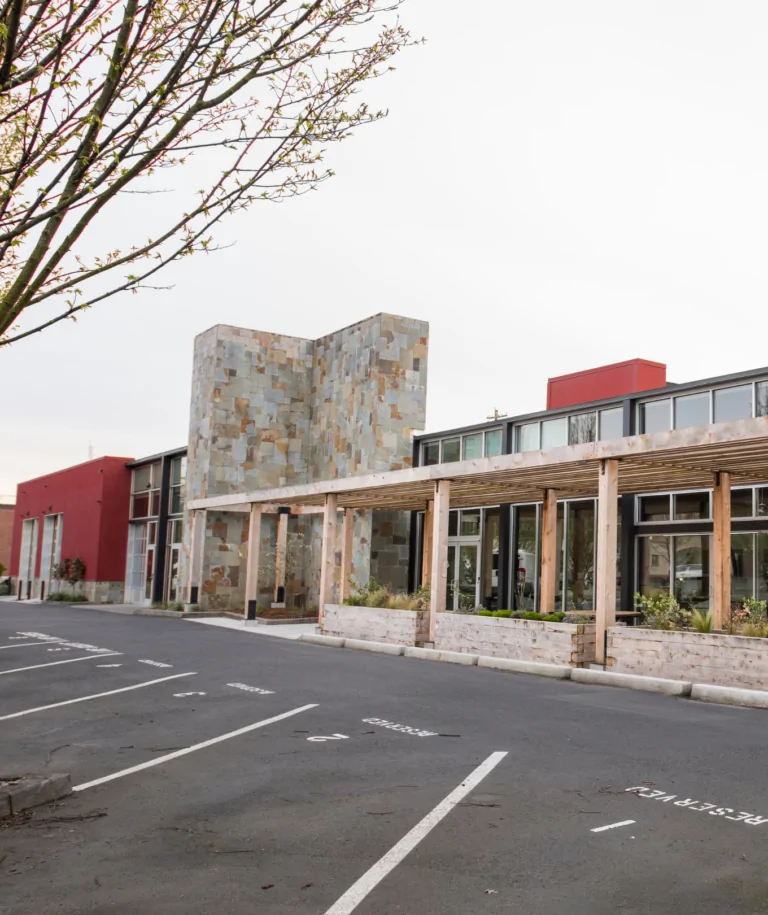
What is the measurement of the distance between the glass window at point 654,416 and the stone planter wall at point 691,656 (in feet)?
28.2

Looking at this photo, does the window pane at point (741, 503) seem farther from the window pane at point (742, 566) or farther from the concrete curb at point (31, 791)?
the concrete curb at point (31, 791)

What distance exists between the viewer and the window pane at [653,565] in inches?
877

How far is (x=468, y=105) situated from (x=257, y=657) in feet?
40.9

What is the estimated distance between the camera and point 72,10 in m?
5.60

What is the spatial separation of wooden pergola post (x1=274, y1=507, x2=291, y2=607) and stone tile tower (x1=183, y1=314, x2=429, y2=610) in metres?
0.84

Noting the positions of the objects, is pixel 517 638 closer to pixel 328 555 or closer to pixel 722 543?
pixel 722 543

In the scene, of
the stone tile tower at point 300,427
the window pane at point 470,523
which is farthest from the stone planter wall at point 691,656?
the stone tile tower at point 300,427

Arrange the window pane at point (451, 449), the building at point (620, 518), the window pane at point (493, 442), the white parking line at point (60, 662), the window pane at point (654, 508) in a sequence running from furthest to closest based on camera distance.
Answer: the window pane at point (451, 449) → the window pane at point (493, 442) → the window pane at point (654, 508) → the building at point (620, 518) → the white parking line at point (60, 662)

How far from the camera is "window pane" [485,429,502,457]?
2750 centimetres

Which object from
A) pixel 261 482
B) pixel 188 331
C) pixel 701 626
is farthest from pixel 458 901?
pixel 188 331

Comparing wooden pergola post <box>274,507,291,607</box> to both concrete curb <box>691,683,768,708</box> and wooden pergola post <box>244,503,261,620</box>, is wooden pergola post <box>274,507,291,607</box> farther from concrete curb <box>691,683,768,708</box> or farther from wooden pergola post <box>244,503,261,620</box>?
concrete curb <box>691,683,768,708</box>

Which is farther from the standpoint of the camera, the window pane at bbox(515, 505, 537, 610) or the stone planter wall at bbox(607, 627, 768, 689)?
the window pane at bbox(515, 505, 537, 610)

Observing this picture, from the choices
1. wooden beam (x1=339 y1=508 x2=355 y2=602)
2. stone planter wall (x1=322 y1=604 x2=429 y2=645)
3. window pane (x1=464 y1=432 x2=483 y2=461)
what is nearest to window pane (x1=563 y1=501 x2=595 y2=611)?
window pane (x1=464 y1=432 x2=483 y2=461)

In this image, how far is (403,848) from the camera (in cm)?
555
